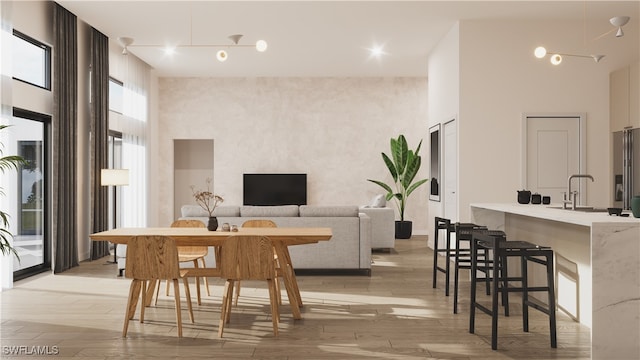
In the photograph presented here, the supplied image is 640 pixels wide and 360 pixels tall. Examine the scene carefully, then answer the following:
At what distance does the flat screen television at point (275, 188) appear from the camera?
38.3 ft

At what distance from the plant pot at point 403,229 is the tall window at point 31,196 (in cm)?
609

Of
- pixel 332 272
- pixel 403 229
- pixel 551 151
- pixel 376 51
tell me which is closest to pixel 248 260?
pixel 332 272

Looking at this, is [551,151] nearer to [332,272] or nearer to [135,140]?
[332,272]

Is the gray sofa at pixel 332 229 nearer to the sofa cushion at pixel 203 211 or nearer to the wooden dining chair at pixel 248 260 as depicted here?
the sofa cushion at pixel 203 211

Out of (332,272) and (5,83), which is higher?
(5,83)

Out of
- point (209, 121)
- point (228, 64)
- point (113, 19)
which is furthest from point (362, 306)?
point (209, 121)

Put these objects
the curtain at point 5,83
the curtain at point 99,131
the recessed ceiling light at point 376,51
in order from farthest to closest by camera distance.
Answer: the recessed ceiling light at point 376,51
the curtain at point 99,131
the curtain at point 5,83

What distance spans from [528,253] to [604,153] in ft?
15.0

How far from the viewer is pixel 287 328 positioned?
4188mm

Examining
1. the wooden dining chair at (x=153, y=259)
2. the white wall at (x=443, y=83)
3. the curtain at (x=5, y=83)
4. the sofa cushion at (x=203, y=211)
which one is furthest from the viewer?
the white wall at (x=443, y=83)

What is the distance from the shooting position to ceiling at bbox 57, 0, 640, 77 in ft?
22.9

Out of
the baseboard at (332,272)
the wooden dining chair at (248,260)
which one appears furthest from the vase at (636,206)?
the baseboard at (332,272)

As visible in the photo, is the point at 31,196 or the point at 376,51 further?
the point at 376,51

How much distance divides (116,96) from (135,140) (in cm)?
92
